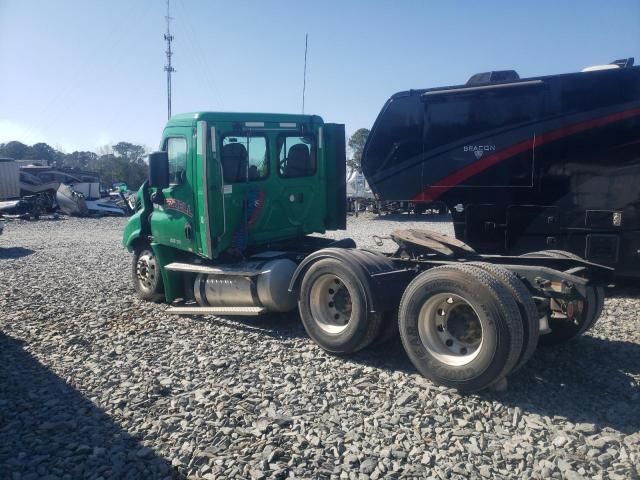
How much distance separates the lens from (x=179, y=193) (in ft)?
24.5

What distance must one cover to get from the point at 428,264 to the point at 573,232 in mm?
3342

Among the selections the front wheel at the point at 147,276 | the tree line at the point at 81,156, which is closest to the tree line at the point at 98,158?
the tree line at the point at 81,156


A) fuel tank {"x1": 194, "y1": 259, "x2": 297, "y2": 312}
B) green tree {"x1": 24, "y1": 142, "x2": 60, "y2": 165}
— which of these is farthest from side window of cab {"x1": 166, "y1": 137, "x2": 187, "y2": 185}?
green tree {"x1": 24, "y1": 142, "x2": 60, "y2": 165}

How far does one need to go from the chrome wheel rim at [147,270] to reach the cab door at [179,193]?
632 mm

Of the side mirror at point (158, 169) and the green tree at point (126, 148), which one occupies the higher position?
the green tree at point (126, 148)

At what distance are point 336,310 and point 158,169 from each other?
318 cm

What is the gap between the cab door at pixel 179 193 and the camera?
723 centimetres

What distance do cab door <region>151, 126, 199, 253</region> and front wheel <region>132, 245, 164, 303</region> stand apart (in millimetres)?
648

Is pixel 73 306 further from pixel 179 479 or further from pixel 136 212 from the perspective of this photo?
pixel 179 479

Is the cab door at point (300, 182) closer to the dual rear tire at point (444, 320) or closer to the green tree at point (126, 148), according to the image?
the dual rear tire at point (444, 320)

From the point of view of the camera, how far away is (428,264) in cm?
584

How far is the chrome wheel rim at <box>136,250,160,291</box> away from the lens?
8.32 meters

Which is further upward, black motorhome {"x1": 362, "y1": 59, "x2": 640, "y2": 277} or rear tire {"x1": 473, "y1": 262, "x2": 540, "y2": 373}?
black motorhome {"x1": 362, "y1": 59, "x2": 640, "y2": 277}

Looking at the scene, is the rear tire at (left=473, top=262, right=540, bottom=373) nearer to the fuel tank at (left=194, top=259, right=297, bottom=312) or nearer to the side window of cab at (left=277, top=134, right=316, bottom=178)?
A: the fuel tank at (left=194, top=259, right=297, bottom=312)
